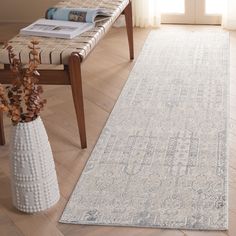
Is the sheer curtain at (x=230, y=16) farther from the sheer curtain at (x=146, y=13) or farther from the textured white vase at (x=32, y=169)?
the textured white vase at (x=32, y=169)

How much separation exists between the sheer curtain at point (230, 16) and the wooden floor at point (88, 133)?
0.10 meters

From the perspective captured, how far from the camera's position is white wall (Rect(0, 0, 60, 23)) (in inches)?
167

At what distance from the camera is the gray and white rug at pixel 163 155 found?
1.85 metres

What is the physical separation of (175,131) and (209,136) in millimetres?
160

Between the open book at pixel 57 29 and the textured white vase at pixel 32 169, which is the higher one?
the open book at pixel 57 29

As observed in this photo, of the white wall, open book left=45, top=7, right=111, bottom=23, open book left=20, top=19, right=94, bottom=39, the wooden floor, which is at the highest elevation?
open book left=45, top=7, right=111, bottom=23

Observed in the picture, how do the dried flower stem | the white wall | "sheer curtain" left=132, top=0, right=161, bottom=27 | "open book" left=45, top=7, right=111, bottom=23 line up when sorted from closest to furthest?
the dried flower stem, "open book" left=45, top=7, right=111, bottom=23, "sheer curtain" left=132, top=0, right=161, bottom=27, the white wall

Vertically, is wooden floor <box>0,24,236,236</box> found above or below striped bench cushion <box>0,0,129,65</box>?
below

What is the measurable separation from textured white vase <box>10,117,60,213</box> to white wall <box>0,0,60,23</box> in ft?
8.49

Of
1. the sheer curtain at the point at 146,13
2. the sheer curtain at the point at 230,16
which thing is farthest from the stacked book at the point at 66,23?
the sheer curtain at the point at 230,16

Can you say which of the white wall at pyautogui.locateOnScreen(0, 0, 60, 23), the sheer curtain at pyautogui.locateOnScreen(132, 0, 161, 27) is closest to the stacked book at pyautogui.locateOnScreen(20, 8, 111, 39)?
the sheer curtain at pyautogui.locateOnScreen(132, 0, 161, 27)

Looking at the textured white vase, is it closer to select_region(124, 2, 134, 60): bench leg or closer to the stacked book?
the stacked book

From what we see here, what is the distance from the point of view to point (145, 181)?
2.03 meters

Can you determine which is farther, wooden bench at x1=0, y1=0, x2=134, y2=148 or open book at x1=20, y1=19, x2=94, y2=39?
open book at x1=20, y1=19, x2=94, y2=39
